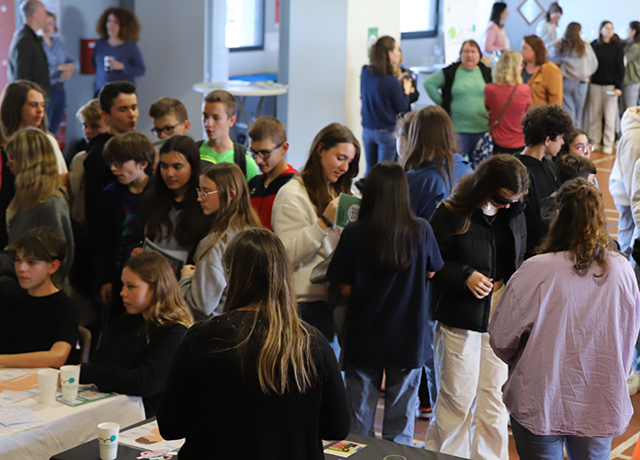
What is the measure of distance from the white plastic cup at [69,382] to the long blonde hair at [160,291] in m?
0.29

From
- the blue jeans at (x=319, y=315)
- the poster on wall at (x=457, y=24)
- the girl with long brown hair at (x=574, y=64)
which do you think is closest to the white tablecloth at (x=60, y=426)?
the blue jeans at (x=319, y=315)

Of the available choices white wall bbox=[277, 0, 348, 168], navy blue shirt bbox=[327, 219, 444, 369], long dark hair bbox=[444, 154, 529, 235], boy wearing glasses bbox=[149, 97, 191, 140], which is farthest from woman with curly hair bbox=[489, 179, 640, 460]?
white wall bbox=[277, 0, 348, 168]

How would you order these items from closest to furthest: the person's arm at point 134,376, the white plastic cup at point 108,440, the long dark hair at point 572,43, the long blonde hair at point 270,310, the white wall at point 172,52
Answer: the long blonde hair at point 270,310 < the white plastic cup at point 108,440 < the person's arm at point 134,376 < the white wall at point 172,52 < the long dark hair at point 572,43

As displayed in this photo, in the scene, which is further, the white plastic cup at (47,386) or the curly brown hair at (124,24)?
the curly brown hair at (124,24)

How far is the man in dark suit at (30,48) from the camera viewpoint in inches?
259

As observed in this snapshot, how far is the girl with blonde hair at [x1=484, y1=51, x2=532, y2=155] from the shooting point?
20.8 ft

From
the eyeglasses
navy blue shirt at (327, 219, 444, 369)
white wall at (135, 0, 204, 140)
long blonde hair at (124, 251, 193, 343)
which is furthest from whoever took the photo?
white wall at (135, 0, 204, 140)

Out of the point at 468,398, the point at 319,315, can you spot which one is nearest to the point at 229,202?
the point at 319,315

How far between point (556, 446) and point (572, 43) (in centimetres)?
903

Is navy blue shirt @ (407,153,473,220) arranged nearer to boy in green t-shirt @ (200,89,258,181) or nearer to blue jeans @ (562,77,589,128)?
boy in green t-shirt @ (200,89,258,181)

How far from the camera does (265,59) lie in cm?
1059

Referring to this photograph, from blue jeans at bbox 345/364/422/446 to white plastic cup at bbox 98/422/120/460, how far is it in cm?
111

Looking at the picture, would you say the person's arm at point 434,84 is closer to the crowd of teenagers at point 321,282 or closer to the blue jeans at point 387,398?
the crowd of teenagers at point 321,282

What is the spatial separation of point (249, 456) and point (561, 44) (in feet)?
33.2
